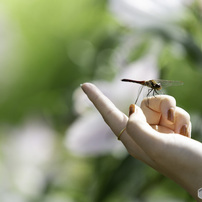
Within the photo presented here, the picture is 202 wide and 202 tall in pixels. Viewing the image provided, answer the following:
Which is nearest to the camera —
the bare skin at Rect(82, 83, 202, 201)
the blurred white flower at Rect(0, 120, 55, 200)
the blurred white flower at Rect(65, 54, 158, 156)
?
the bare skin at Rect(82, 83, 202, 201)

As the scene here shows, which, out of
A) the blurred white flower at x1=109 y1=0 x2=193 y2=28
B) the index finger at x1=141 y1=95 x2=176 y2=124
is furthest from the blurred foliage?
the index finger at x1=141 y1=95 x2=176 y2=124

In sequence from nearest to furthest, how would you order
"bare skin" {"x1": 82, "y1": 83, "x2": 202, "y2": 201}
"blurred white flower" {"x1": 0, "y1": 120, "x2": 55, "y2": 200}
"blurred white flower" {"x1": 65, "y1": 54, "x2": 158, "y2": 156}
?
"bare skin" {"x1": 82, "y1": 83, "x2": 202, "y2": 201} → "blurred white flower" {"x1": 65, "y1": 54, "x2": 158, "y2": 156} → "blurred white flower" {"x1": 0, "y1": 120, "x2": 55, "y2": 200}

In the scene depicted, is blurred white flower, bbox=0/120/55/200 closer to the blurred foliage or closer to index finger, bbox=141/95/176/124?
the blurred foliage

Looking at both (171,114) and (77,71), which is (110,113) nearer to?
(171,114)

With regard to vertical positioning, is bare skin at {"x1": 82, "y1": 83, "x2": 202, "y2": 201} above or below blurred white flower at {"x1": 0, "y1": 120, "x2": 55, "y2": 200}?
above

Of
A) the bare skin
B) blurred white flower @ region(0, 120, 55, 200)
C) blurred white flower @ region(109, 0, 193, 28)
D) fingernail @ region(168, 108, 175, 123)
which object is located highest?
blurred white flower @ region(109, 0, 193, 28)

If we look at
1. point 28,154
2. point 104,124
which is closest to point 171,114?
point 104,124
